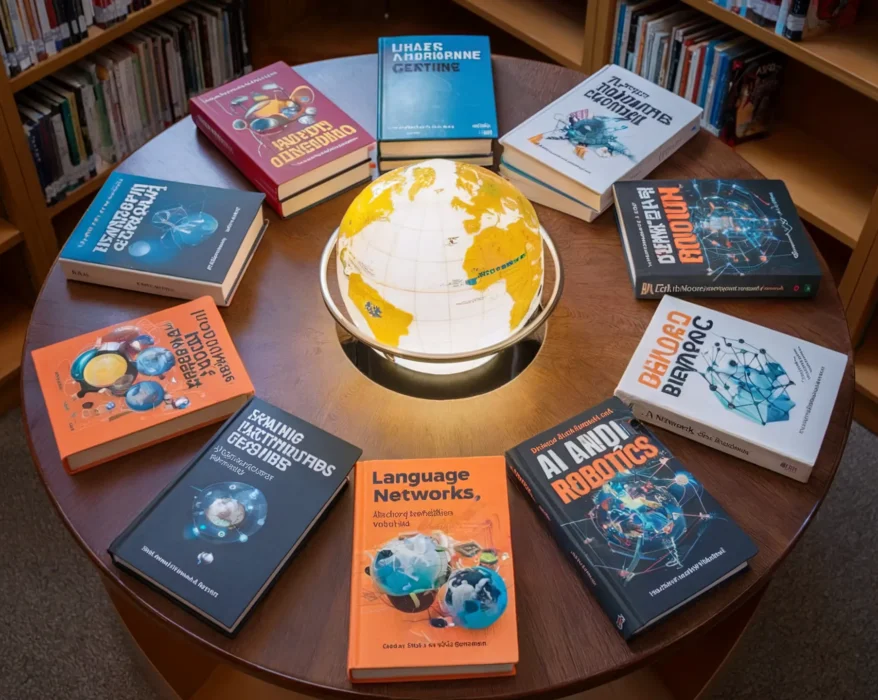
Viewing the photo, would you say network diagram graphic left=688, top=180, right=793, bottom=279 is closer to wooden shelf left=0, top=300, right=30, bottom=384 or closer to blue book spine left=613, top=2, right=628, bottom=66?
blue book spine left=613, top=2, right=628, bottom=66

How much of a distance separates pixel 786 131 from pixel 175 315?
1.74m

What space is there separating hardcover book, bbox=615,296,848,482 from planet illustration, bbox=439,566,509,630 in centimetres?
34

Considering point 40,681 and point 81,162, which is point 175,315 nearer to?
point 40,681

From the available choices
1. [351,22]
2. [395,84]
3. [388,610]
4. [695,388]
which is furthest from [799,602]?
[351,22]

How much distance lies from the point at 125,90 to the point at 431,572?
183cm

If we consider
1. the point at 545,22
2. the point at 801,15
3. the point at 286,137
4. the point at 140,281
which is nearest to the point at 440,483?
the point at 140,281

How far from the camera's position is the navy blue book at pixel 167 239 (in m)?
1.42

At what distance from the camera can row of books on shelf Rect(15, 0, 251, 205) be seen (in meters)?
2.28

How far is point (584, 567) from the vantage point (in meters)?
1.13

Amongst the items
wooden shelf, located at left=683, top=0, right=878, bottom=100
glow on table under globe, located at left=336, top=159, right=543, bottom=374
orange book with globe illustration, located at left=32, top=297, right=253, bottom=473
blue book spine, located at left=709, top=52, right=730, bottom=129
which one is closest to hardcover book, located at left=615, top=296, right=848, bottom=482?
glow on table under globe, located at left=336, top=159, right=543, bottom=374

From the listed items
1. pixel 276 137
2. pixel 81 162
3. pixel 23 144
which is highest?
pixel 276 137

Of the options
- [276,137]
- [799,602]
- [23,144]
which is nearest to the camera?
[276,137]

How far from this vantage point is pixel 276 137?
160 cm

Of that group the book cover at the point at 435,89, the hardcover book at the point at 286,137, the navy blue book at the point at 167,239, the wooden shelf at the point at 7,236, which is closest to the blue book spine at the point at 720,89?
the book cover at the point at 435,89
